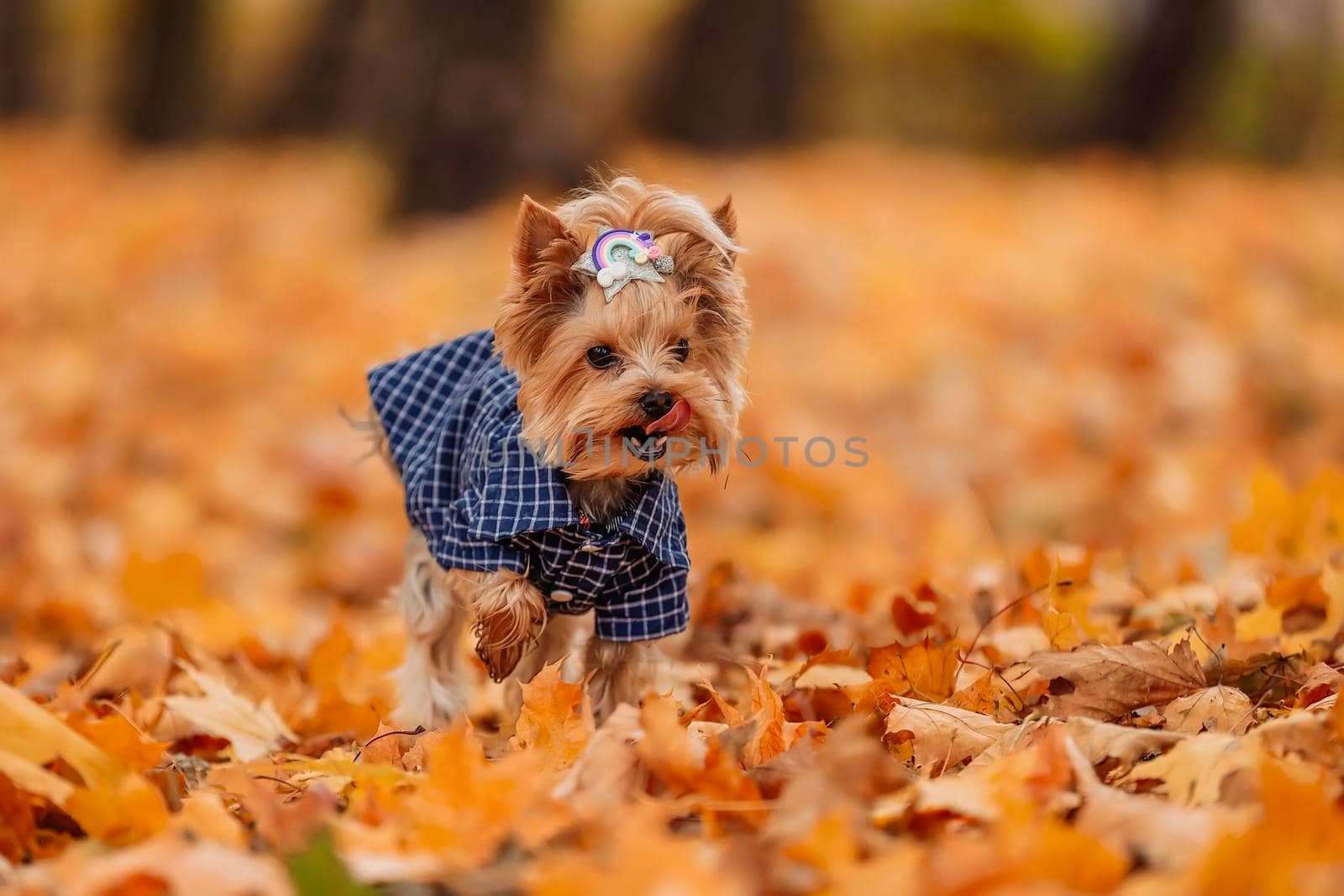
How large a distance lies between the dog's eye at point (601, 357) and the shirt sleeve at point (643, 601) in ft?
1.71

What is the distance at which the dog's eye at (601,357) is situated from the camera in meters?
3.35

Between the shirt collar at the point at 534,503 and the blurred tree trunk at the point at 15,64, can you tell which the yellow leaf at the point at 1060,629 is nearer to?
the shirt collar at the point at 534,503

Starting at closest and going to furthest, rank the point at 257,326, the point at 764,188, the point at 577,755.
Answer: the point at 577,755
the point at 257,326
the point at 764,188

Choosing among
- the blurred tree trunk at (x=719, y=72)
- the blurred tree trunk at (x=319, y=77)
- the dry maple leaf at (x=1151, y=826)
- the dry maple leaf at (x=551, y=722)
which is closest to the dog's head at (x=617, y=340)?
the dry maple leaf at (x=551, y=722)

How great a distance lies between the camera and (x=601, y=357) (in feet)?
11.0

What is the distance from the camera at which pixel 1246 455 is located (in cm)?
749

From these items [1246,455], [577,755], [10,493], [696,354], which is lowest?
[10,493]

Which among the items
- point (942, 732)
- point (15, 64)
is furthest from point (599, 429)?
point (15, 64)

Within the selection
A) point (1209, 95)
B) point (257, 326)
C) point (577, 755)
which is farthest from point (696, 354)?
point (1209, 95)

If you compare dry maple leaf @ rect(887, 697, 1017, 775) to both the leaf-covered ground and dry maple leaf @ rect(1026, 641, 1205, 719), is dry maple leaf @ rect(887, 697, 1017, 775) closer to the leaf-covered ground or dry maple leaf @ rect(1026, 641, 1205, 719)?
the leaf-covered ground

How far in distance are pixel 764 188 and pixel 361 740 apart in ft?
25.4

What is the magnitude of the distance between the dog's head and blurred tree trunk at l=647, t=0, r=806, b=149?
872cm

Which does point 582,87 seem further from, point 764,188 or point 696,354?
point 696,354

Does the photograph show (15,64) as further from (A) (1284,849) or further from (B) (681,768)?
(A) (1284,849)
